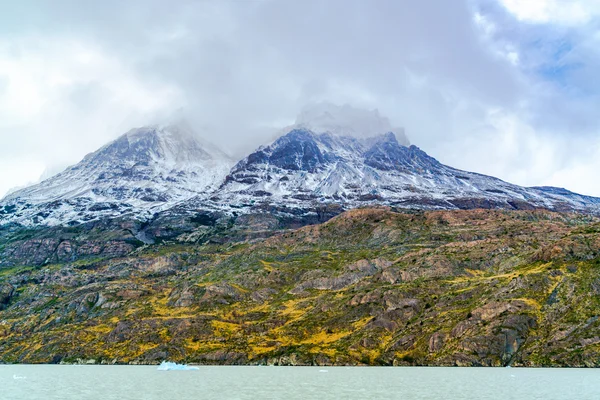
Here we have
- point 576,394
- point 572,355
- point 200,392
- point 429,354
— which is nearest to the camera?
point 576,394

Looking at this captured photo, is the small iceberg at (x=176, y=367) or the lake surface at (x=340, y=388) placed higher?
the lake surface at (x=340, y=388)

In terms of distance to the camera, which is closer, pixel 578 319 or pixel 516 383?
pixel 516 383

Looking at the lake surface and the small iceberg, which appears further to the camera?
A: the small iceberg

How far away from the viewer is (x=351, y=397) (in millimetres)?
95375

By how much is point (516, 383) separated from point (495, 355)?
238ft

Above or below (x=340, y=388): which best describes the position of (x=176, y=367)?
below

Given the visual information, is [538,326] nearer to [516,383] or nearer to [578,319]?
[578,319]

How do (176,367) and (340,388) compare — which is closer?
(340,388)

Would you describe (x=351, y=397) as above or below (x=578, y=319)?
below

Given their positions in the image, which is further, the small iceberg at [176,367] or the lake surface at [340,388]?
the small iceberg at [176,367]

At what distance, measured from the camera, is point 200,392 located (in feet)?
355

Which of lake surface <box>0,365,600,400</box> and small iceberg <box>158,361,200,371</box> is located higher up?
lake surface <box>0,365,600,400</box>

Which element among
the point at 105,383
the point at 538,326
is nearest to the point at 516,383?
the point at 538,326

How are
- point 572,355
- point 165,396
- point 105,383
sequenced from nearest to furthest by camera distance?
1. point 165,396
2. point 105,383
3. point 572,355
